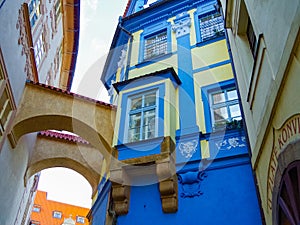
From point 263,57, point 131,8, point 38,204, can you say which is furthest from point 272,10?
point 38,204

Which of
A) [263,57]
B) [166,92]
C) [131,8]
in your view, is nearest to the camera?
[263,57]

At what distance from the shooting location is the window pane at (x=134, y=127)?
782cm

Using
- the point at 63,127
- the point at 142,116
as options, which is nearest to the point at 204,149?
the point at 142,116

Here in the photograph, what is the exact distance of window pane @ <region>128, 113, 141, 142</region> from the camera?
7.82 m

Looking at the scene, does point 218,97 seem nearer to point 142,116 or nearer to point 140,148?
point 142,116

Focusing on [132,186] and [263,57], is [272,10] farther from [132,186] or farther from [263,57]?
[132,186]

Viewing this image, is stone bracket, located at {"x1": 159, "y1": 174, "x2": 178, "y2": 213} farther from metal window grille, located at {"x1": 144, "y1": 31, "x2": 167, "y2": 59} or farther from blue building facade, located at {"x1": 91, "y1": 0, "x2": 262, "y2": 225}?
metal window grille, located at {"x1": 144, "y1": 31, "x2": 167, "y2": 59}

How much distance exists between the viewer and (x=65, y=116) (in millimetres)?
9016

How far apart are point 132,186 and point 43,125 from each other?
12.3ft

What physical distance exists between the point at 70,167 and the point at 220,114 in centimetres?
655

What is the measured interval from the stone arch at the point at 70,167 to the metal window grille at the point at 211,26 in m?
6.04

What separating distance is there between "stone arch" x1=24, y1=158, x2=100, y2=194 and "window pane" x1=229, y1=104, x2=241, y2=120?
5.45 metres

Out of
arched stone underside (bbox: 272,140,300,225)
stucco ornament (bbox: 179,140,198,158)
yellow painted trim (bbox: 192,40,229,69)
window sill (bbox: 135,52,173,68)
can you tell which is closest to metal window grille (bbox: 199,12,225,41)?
yellow painted trim (bbox: 192,40,229,69)

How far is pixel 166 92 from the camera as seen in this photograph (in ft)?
26.4
